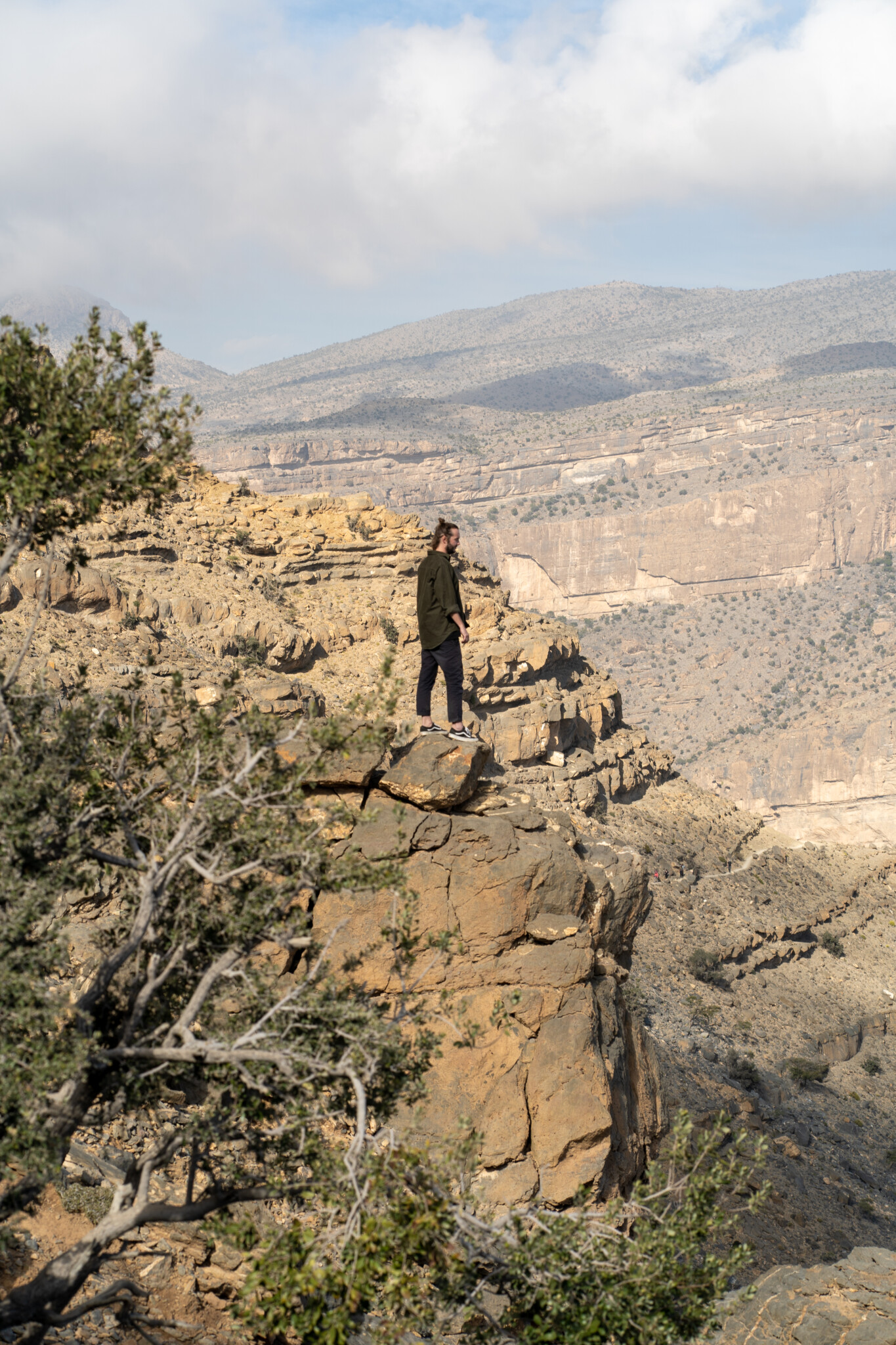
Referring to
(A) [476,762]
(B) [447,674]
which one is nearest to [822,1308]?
(A) [476,762]

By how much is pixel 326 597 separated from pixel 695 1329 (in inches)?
Result: 1037

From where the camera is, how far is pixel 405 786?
10211 millimetres

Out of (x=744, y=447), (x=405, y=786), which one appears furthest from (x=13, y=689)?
(x=744, y=447)

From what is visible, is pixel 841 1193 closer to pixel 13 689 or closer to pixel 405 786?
pixel 405 786

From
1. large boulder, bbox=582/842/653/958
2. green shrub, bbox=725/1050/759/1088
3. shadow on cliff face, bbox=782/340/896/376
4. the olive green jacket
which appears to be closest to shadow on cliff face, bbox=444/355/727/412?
shadow on cliff face, bbox=782/340/896/376

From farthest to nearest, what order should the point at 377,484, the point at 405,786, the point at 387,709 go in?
1. the point at 377,484
2. the point at 405,786
3. the point at 387,709

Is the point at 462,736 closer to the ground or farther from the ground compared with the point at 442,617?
closer to the ground

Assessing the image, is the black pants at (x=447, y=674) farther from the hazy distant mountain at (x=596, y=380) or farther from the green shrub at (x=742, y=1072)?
the hazy distant mountain at (x=596, y=380)

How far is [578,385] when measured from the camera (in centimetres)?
17888

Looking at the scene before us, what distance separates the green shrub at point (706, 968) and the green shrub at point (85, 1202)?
75.6 ft

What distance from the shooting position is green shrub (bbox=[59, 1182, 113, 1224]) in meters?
8.55

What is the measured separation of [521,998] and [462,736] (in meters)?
3.00

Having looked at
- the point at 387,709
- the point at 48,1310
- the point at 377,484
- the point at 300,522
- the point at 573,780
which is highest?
the point at 377,484

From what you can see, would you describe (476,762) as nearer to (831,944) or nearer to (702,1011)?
(702,1011)
